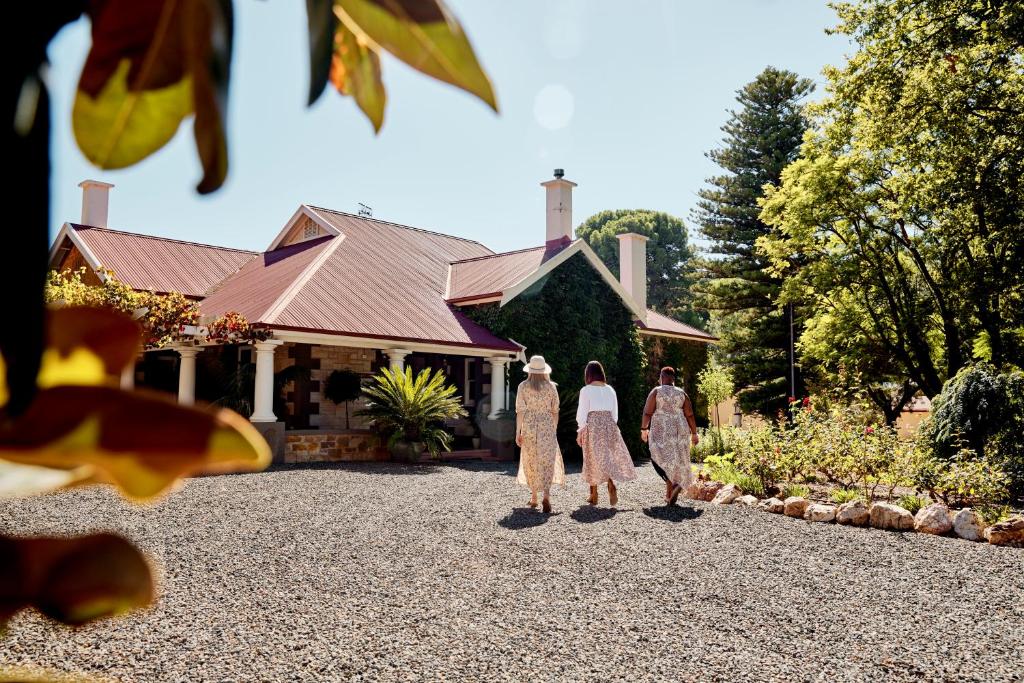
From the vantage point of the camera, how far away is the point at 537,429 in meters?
8.30

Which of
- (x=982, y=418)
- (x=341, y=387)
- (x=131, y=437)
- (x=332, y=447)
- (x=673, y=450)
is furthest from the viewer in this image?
(x=341, y=387)

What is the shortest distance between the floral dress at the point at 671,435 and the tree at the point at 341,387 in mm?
7491

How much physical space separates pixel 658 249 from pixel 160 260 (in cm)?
3563

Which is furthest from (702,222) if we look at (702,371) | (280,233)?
(280,233)

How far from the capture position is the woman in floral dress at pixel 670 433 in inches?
336

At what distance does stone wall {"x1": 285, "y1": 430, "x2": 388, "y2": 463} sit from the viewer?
12.8 metres

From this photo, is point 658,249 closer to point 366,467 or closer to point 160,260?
point 160,260

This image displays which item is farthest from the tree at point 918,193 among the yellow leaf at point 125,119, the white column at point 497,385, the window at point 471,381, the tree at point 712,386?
the yellow leaf at point 125,119

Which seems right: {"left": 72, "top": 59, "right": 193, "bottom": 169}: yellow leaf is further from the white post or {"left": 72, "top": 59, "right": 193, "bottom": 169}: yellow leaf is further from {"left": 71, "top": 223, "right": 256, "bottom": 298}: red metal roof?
{"left": 71, "top": 223, "right": 256, "bottom": 298}: red metal roof

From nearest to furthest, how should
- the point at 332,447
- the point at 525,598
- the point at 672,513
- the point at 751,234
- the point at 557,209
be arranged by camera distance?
the point at 525,598
the point at 672,513
the point at 332,447
the point at 557,209
the point at 751,234

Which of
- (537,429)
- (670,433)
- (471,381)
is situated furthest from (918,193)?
(537,429)

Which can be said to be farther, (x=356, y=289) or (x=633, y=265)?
(x=633, y=265)

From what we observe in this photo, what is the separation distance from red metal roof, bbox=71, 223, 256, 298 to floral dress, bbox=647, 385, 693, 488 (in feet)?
37.6

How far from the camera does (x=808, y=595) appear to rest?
513 cm
